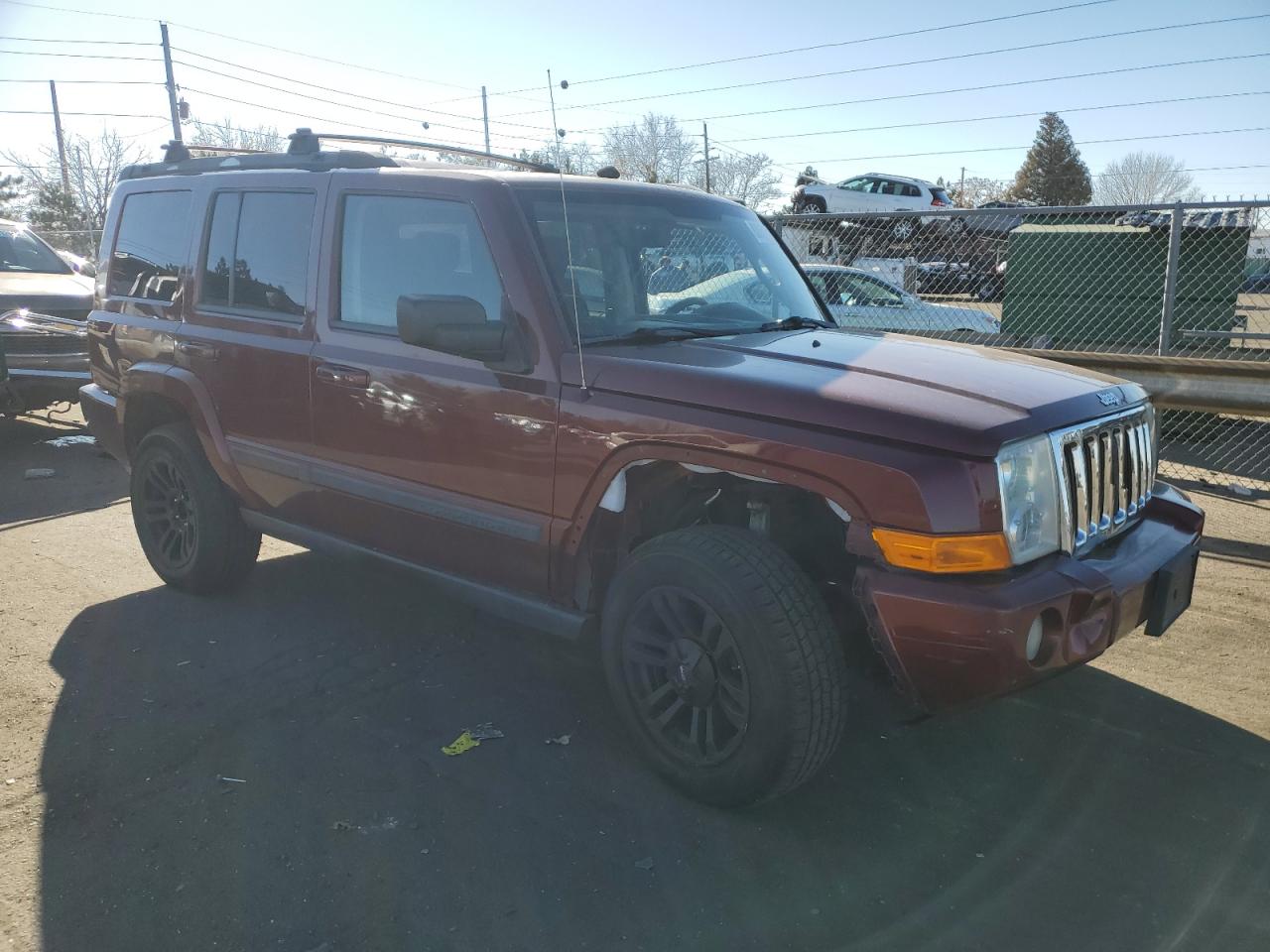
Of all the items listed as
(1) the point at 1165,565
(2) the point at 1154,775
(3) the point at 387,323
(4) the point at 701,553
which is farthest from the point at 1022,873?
(3) the point at 387,323

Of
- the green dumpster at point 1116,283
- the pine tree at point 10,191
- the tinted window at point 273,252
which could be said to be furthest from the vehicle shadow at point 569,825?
the pine tree at point 10,191

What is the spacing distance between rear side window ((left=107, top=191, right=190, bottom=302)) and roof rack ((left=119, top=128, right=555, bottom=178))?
18 cm

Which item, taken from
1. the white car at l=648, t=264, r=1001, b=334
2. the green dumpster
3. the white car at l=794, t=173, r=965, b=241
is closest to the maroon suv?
the white car at l=648, t=264, r=1001, b=334

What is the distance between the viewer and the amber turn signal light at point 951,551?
2574mm

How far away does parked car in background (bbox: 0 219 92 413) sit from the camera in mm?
8406

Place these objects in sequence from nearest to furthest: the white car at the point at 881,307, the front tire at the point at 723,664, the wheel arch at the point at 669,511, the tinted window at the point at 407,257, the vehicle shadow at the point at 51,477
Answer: the front tire at the point at 723,664 → the wheel arch at the point at 669,511 → the tinted window at the point at 407,257 → the vehicle shadow at the point at 51,477 → the white car at the point at 881,307

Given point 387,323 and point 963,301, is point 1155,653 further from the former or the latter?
point 963,301

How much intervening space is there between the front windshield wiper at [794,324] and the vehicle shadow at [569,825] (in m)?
1.56

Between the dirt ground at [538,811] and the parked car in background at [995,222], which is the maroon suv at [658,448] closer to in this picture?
the dirt ground at [538,811]

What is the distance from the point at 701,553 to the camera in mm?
2920

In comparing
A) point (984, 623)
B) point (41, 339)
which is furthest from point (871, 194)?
point (984, 623)

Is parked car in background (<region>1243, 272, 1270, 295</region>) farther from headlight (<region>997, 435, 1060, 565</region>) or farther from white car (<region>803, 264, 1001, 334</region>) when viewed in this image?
headlight (<region>997, 435, 1060, 565</region>)

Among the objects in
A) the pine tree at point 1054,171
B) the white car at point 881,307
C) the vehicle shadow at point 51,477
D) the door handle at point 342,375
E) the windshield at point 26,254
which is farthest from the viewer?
the pine tree at point 1054,171

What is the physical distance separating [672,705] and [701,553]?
1.81 feet
